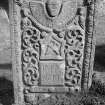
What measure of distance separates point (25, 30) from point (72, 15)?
71 centimetres

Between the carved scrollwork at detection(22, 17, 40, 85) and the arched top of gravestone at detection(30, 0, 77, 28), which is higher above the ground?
the arched top of gravestone at detection(30, 0, 77, 28)

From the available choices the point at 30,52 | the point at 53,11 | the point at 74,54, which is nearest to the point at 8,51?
the point at 30,52

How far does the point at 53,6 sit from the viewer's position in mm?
2922

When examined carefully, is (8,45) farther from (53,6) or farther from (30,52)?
(53,6)

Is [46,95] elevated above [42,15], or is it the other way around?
[42,15]

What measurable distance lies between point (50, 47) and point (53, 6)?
609mm

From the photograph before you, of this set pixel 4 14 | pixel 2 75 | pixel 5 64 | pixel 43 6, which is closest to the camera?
pixel 43 6

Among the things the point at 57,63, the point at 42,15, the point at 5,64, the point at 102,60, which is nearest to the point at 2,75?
the point at 5,64

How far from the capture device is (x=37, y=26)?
119 inches

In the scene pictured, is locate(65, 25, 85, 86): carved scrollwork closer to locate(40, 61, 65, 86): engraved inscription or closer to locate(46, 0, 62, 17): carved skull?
locate(40, 61, 65, 86): engraved inscription

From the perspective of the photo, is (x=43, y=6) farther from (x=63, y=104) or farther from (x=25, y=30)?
(x=63, y=104)

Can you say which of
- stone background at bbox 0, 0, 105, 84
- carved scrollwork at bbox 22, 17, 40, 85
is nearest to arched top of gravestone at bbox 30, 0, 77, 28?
carved scrollwork at bbox 22, 17, 40, 85

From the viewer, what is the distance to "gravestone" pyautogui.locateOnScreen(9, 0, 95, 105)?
9.69 feet

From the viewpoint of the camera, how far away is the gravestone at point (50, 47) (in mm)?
2953
